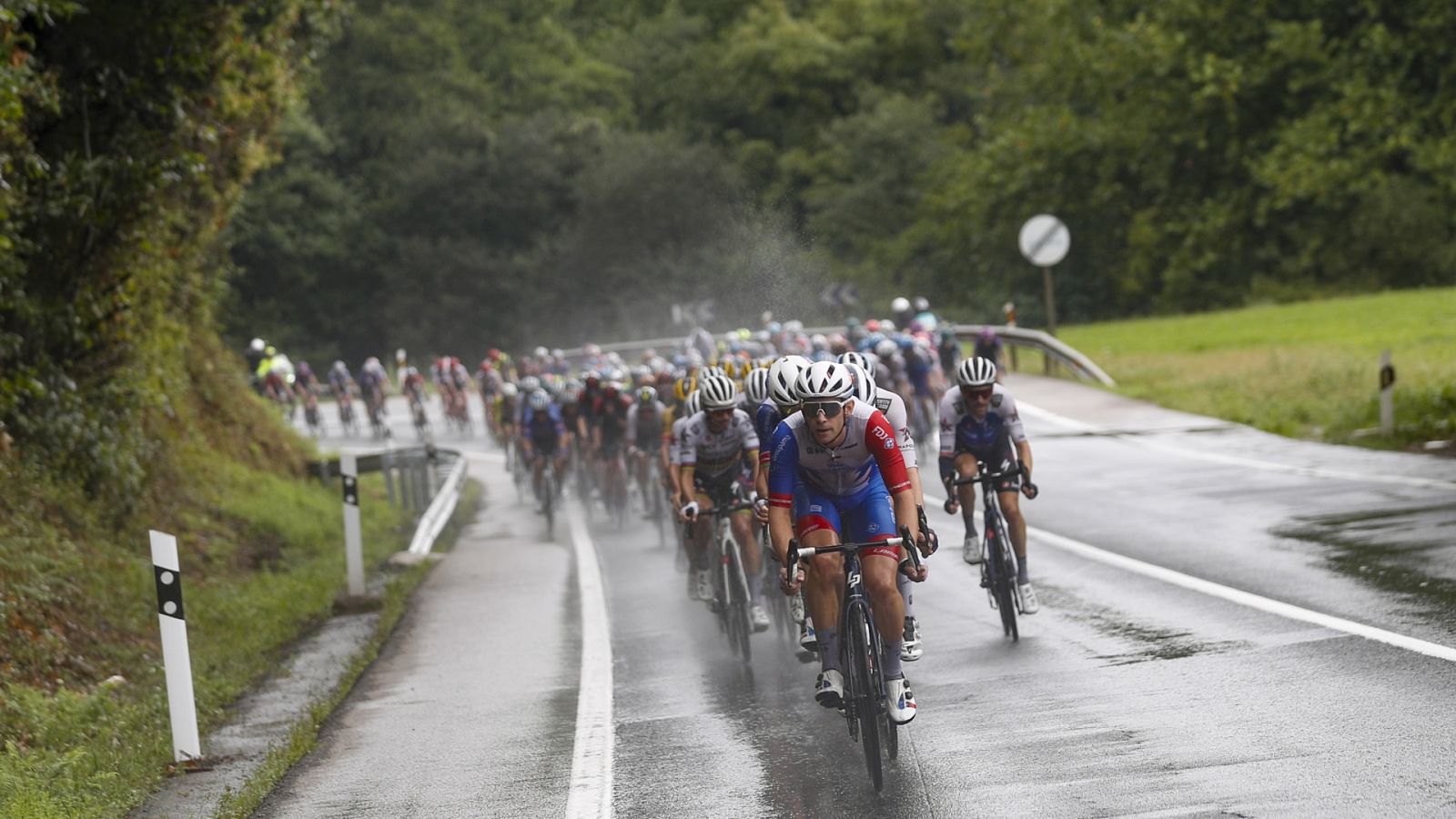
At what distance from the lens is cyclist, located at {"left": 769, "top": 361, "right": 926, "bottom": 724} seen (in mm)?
8508

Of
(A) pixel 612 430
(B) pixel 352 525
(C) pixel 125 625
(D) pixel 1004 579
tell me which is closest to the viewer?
(D) pixel 1004 579

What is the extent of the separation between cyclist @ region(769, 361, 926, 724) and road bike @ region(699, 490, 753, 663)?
297 centimetres

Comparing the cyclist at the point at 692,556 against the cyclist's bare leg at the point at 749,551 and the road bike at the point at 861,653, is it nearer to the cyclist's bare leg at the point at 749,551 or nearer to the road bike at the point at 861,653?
the cyclist's bare leg at the point at 749,551

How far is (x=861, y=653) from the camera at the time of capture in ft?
27.5

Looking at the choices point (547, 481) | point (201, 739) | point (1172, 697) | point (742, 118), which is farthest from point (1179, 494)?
point (742, 118)

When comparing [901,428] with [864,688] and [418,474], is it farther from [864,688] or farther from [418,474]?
[418,474]

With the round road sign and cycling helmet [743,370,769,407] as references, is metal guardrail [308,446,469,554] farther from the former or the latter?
the round road sign

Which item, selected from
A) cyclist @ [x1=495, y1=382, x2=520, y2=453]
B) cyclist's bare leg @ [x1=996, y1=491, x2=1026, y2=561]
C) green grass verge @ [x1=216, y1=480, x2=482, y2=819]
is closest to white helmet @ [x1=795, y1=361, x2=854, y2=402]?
green grass verge @ [x1=216, y1=480, x2=482, y2=819]

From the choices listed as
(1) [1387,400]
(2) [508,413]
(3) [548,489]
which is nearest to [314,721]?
(3) [548,489]

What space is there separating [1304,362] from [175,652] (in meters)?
24.2

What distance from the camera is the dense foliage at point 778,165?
50.6m

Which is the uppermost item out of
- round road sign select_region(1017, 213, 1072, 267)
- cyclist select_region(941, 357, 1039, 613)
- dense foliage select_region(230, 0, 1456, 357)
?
dense foliage select_region(230, 0, 1456, 357)

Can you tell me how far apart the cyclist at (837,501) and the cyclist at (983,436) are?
2930 millimetres

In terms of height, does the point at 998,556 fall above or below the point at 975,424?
below
